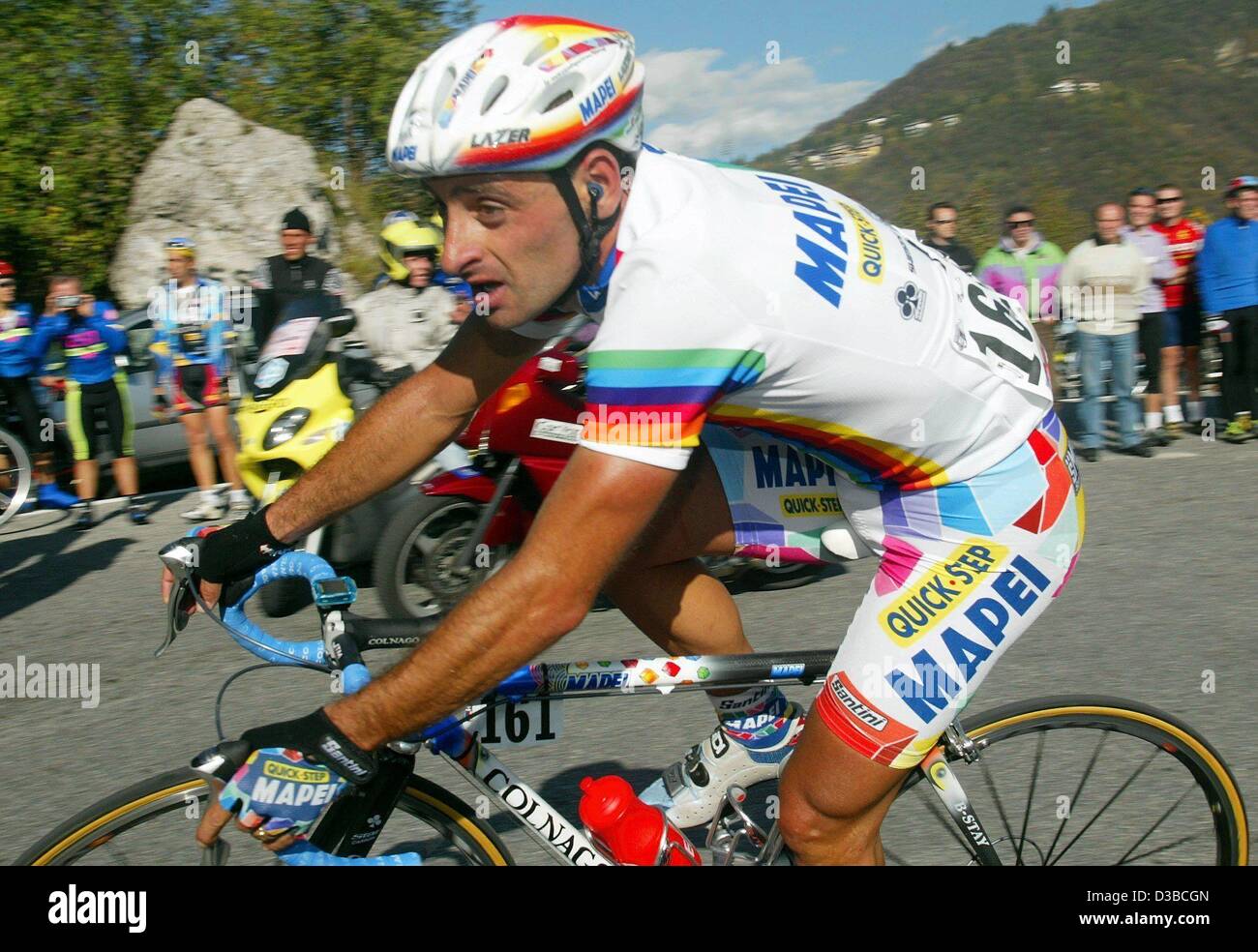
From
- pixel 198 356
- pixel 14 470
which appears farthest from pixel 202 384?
pixel 14 470

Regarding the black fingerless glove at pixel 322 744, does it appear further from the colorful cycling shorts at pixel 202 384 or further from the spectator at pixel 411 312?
the colorful cycling shorts at pixel 202 384

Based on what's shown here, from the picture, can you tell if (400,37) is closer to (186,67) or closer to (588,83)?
(186,67)

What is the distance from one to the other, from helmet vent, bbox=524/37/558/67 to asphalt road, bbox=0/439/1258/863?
1561mm

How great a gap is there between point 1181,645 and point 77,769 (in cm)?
412

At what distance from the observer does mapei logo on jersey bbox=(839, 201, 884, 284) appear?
2148 mm

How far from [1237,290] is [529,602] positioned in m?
8.57

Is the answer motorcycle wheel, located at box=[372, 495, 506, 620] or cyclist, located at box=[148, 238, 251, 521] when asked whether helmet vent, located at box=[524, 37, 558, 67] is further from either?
cyclist, located at box=[148, 238, 251, 521]

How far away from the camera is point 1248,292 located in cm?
898

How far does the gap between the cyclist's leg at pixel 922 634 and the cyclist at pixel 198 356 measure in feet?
21.2

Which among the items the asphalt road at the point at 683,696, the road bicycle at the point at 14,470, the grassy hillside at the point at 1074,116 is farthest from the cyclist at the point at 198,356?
the grassy hillside at the point at 1074,116

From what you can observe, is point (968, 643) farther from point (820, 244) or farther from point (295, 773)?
point (295, 773)

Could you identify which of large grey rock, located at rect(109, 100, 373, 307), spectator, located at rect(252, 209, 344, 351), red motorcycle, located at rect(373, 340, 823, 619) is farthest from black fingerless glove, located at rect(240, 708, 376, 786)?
large grey rock, located at rect(109, 100, 373, 307)

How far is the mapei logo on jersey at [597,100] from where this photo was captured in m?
2.00

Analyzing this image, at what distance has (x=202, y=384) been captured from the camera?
26.9ft
